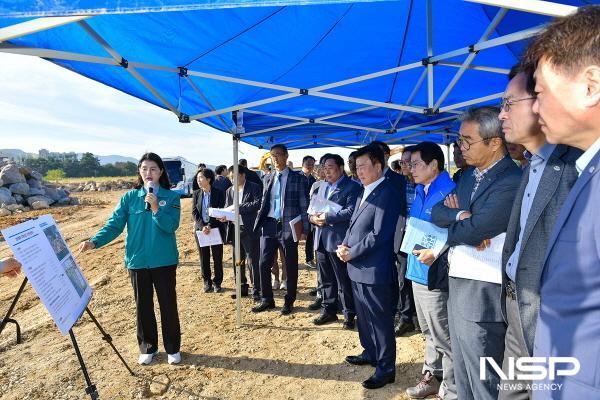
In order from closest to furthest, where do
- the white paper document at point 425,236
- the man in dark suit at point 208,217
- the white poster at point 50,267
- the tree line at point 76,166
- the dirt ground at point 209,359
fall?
the white poster at point 50,267, the white paper document at point 425,236, the dirt ground at point 209,359, the man in dark suit at point 208,217, the tree line at point 76,166

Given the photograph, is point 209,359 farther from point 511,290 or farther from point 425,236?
point 511,290

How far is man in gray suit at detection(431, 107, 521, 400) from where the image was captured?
67.6 inches

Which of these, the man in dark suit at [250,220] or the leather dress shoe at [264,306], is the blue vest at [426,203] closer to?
the leather dress shoe at [264,306]

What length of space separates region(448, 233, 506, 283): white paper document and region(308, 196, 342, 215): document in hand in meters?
2.01

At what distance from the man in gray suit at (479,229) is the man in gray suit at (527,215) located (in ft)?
0.60

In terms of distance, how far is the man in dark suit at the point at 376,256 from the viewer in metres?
2.77

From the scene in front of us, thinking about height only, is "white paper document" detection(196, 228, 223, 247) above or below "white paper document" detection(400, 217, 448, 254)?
below

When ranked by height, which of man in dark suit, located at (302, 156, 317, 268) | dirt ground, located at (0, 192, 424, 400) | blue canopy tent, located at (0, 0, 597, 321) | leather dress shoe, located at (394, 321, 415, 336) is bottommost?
dirt ground, located at (0, 192, 424, 400)

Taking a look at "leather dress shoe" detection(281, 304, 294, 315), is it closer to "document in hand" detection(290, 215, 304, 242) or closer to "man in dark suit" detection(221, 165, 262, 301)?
"man in dark suit" detection(221, 165, 262, 301)

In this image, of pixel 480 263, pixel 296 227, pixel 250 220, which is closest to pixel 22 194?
pixel 250 220

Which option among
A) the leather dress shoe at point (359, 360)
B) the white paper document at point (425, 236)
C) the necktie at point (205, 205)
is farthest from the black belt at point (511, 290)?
the necktie at point (205, 205)

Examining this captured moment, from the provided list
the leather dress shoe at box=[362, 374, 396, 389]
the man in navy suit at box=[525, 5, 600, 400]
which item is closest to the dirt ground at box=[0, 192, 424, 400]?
the leather dress shoe at box=[362, 374, 396, 389]

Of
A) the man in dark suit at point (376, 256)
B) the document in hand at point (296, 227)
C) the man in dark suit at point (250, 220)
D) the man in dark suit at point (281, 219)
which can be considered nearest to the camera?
the man in dark suit at point (376, 256)

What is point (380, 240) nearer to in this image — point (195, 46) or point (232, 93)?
point (195, 46)
